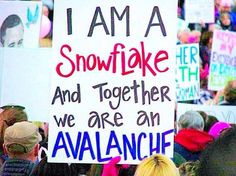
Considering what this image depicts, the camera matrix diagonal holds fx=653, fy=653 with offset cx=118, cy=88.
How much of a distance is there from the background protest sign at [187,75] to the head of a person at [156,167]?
3.69 metres

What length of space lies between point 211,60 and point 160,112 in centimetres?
390

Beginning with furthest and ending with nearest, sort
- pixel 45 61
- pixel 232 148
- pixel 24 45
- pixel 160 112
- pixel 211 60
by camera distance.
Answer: pixel 211 60 → pixel 24 45 → pixel 45 61 → pixel 160 112 → pixel 232 148

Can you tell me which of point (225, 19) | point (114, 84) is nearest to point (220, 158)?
point (114, 84)

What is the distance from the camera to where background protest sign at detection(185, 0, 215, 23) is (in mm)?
6658

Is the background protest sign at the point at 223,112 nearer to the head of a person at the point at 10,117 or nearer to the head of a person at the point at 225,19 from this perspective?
the head of a person at the point at 225,19

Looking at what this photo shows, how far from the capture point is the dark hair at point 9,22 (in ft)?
15.3

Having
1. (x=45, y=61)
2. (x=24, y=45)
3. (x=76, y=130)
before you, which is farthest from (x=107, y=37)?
(x=24, y=45)

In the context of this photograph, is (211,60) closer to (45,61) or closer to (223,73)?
(223,73)

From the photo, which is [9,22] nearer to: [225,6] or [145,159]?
[145,159]

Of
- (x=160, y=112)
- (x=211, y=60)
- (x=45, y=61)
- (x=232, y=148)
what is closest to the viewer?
(x=232, y=148)

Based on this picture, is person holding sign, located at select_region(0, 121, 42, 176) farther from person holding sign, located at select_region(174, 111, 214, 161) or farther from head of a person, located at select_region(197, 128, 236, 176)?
head of a person, located at select_region(197, 128, 236, 176)

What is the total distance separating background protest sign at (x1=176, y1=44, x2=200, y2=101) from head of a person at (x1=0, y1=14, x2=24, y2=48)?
5.88ft

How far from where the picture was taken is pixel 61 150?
109 inches

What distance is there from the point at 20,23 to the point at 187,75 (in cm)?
192
